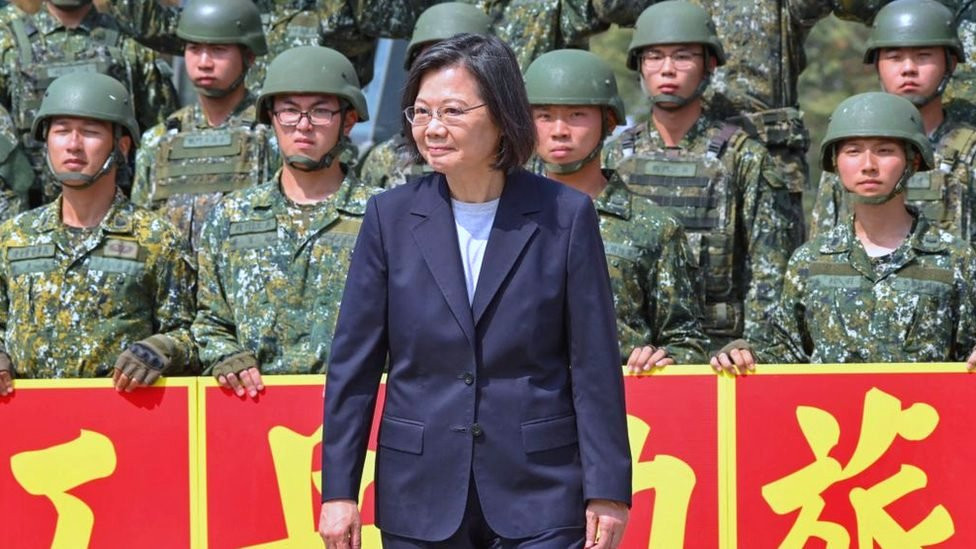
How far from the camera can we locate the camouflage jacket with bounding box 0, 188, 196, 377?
7.83 meters

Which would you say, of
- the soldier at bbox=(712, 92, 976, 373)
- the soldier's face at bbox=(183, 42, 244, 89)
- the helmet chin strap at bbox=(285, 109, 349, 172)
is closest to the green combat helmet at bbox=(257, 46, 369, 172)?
the helmet chin strap at bbox=(285, 109, 349, 172)

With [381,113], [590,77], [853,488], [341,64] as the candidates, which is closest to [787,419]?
[853,488]

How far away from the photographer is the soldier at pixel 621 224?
777 centimetres

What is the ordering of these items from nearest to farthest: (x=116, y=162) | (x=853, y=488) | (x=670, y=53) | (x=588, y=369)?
(x=588, y=369) < (x=853, y=488) < (x=116, y=162) < (x=670, y=53)

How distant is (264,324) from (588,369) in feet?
9.79

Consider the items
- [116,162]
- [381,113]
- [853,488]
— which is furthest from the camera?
[381,113]

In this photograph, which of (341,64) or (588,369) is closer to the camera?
(588,369)

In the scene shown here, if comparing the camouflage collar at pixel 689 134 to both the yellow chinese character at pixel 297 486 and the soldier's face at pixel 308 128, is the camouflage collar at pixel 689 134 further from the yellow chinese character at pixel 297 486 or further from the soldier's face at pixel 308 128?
the yellow chinese character at pixel 297 486

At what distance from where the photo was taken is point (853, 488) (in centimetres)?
712

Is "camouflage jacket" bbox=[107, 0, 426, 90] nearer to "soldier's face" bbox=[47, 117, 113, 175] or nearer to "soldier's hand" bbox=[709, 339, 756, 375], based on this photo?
"soldier's face" bbox=[47, 117, 113, 175]

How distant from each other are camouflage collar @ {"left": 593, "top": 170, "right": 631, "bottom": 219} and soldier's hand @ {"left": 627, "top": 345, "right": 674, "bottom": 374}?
0.90m

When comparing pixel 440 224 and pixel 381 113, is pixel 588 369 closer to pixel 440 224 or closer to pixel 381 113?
pixel 440 224

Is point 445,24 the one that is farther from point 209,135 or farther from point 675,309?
point 675,309

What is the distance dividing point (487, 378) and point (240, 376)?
2485 millimetres
